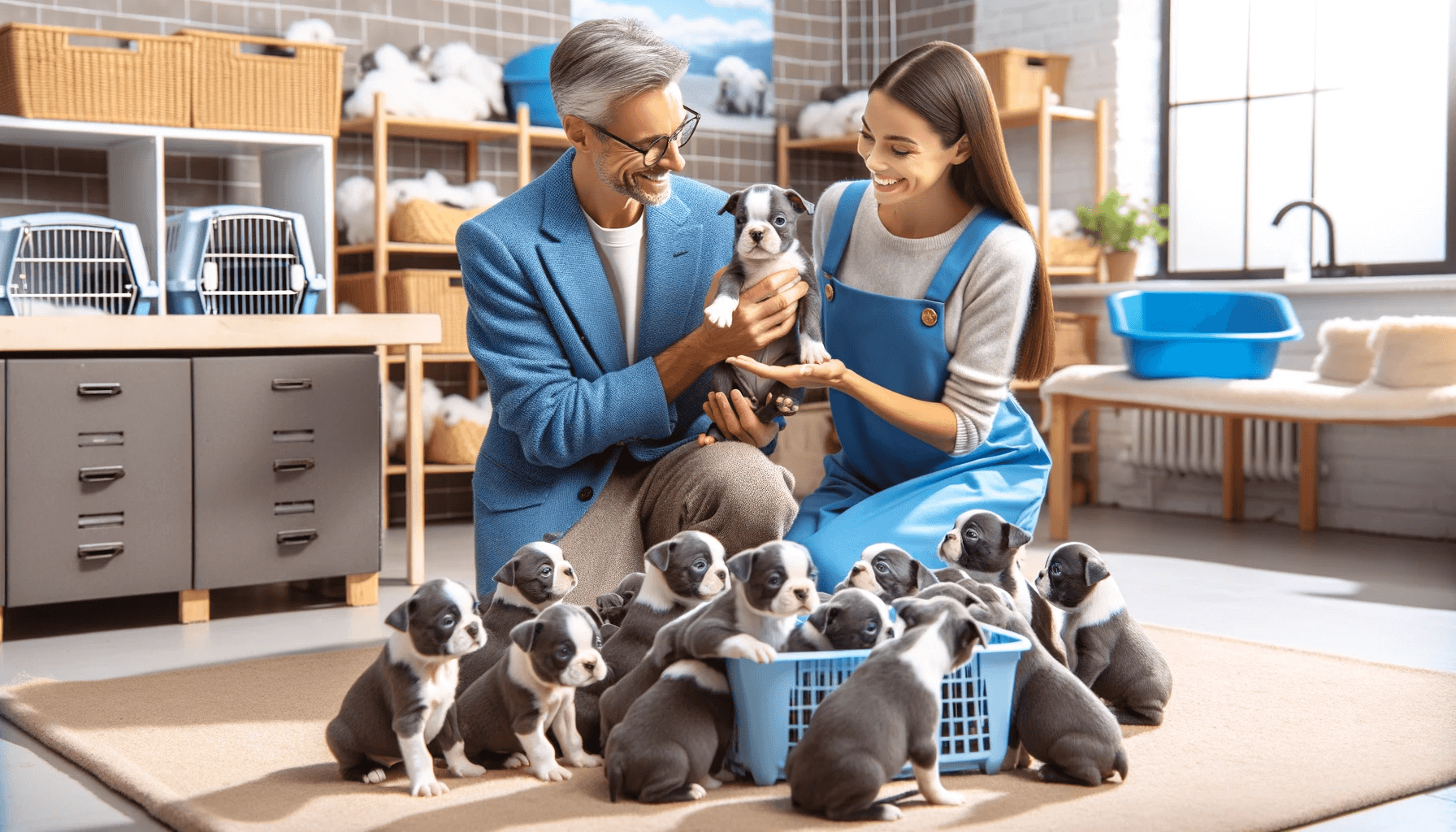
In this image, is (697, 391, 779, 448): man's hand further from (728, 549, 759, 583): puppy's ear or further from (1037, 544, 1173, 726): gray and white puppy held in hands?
(728, 549, 759, 583): puppy's ear

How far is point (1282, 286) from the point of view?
5133mm

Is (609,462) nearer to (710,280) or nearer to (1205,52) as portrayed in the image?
(710,280)

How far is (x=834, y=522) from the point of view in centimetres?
258

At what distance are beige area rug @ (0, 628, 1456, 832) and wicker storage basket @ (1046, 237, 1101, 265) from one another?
9.45 ft

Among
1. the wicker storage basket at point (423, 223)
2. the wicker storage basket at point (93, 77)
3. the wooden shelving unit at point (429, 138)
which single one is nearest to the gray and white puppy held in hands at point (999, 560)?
the wooden shelving unit at point (429, 138)

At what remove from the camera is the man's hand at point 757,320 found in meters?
2.48

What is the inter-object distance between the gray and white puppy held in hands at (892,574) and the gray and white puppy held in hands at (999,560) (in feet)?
0.26

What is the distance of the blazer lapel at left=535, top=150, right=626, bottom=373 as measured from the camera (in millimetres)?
2602

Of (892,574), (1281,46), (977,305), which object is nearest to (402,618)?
(892,574)

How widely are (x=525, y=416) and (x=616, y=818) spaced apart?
0.89m

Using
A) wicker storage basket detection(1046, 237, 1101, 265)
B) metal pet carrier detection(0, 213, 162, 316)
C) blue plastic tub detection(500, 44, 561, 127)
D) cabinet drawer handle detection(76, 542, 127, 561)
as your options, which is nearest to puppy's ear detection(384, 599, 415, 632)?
cabinet drawer handle detection(76, 542, 127, 561)

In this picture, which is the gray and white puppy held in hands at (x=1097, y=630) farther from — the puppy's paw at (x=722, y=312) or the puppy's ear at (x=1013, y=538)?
the puppy's paw at (x=722, y=312)

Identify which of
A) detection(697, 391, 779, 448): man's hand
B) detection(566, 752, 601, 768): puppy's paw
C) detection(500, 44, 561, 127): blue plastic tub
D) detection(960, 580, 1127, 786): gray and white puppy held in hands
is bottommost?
detection(566, 752, 601, 768): puppy's paw

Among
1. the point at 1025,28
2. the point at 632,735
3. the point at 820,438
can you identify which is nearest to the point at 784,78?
the point at 1025,28
